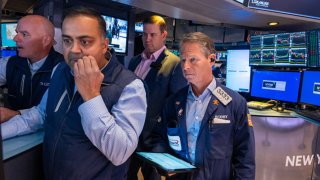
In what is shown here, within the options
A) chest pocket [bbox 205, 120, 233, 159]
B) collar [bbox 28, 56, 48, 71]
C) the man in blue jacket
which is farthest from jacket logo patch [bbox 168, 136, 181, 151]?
collar [bbox 28, 56, 48, 71]

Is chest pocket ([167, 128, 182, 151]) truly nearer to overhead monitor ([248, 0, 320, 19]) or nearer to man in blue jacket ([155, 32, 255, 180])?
man in blue jacket ([155, 32, 255, 180])

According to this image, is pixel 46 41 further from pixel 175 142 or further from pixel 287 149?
pixel 287 149

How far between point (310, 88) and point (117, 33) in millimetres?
3531

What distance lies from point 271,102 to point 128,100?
8.81ft

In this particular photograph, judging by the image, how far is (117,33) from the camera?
5.45 metres

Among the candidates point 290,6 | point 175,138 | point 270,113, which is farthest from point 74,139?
point 290,6

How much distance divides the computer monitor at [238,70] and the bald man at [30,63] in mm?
2715

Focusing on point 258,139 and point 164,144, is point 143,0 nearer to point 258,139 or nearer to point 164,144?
point 258,139

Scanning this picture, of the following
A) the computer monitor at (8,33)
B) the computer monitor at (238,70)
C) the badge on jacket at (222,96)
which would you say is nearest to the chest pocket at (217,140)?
the badge on jacket at (222,96)

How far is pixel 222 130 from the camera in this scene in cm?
158

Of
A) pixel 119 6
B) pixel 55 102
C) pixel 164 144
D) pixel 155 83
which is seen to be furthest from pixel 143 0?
pixel 55 102

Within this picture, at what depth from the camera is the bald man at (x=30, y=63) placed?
1688 mm

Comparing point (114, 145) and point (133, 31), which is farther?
point (133, 31)

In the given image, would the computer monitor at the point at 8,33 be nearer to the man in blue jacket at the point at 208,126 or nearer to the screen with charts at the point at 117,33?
the screen with charts at the point at 117,33
